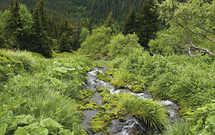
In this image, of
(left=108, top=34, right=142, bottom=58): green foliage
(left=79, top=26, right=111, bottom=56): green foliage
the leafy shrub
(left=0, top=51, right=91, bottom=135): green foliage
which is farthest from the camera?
(left=79, top=26, right=111, bottom=56): green foliage

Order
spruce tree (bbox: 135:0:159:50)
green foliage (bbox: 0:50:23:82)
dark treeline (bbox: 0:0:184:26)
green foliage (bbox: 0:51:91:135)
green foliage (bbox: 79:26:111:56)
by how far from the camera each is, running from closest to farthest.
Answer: green foliage (bbox: 0:51:91:135), green foliage (bbox: 0:50:23:82), spruce tree (bbox: 135:0:159:50), green foliage (bbox: 79:26:111:56), dark treeline (bbox: 0:0:184:26)

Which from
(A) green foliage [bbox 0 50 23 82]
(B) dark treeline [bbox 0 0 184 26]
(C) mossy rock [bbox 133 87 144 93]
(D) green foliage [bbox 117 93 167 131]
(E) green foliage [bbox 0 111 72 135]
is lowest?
(C) mossy rock [bbox 133 87 144 93]

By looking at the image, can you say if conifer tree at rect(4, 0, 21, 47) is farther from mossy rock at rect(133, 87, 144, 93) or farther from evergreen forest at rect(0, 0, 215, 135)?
mossy rock at rect(133, 87, 144, 93)

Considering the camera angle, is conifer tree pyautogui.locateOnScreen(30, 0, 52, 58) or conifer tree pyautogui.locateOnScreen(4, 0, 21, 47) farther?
conifer tree pyautogui.locateOnScreen(30, 0, 52, 58)

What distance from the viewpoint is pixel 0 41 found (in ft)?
81.3

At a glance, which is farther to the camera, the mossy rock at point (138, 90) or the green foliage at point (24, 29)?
the green foliage at point (24, 29)

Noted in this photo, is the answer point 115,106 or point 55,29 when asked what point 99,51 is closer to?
point 115,106

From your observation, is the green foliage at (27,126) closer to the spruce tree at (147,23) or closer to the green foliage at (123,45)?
the green foliage at (123,45)

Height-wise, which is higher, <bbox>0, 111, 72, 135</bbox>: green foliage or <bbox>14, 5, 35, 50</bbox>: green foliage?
<bbox>0, 111, 72, 135</bbox>: green foliage

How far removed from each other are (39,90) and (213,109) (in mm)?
3817

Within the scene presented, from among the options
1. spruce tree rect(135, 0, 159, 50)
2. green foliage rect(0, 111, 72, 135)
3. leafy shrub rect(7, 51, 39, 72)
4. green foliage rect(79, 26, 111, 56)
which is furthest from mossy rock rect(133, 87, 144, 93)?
green foliage rect(79, 26, 111, 56)

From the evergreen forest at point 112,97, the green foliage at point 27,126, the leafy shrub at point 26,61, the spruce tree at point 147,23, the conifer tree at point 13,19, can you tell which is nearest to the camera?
the green foliage at point 27,126

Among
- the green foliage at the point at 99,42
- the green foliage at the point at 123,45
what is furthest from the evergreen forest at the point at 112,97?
the green foliage at the point at 99,42

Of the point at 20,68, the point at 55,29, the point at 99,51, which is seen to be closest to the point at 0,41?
the point at 99,51
